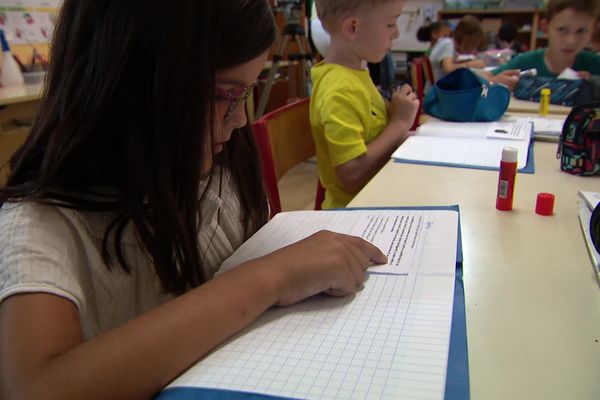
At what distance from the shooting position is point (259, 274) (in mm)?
492

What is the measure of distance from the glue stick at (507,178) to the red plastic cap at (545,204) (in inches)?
1.7

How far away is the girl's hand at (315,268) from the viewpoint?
502 millimetres

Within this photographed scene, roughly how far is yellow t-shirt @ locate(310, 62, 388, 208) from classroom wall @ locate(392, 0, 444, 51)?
4636 mm

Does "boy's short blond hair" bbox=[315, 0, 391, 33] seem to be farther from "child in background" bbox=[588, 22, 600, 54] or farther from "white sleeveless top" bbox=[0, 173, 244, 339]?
"child in background" bbox=[588, 22, 600, 54]

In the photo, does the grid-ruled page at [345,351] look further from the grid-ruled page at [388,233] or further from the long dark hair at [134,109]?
the long dark hair at [134,109]

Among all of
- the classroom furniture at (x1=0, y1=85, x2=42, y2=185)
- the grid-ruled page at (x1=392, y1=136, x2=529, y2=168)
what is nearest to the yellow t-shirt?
the grid-ruled page at (x1=392, y1=136, x2=529, y2=168)

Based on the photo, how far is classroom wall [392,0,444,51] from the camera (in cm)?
557

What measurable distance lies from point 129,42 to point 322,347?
36 cm

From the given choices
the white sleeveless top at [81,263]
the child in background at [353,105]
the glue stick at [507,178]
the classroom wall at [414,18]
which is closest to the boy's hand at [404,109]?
the child in background at [353,105]

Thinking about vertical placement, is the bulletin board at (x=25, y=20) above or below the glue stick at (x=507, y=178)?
above

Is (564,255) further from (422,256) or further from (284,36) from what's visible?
(284,36)

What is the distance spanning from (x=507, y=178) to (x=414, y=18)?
548 cm

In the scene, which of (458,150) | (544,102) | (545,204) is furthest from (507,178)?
(544,102)

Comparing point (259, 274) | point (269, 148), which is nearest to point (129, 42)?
point (259, 274)
